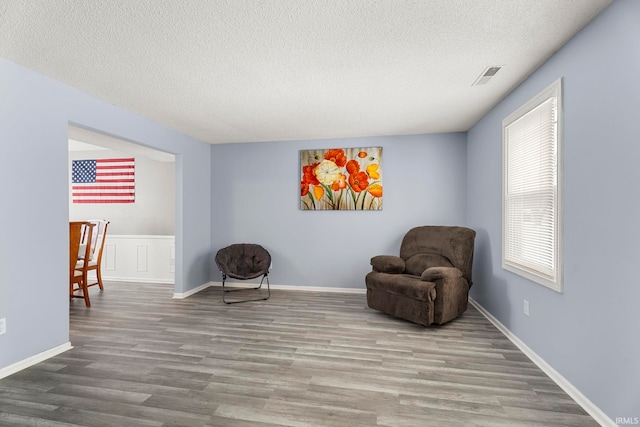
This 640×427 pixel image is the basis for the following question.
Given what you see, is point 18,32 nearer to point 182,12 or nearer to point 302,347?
point 182,12

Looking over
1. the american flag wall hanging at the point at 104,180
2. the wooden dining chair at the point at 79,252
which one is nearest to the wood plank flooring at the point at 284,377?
the wooden dining chair at the point at 79,252

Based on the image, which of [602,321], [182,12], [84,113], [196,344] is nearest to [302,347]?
[196,344]

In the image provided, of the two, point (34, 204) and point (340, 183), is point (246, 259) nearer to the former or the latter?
point (340, 183)

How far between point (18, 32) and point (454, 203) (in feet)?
15.9

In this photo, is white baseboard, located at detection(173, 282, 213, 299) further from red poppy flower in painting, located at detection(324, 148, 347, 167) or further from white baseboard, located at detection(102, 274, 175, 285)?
red poppy flower in painting, located at detection(324, 148, 347, 167)

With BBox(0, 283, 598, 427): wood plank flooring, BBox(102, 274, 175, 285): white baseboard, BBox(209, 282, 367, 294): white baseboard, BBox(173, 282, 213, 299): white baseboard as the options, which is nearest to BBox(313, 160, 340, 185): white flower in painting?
BBox(209, 282, 367, 294): white baseboard

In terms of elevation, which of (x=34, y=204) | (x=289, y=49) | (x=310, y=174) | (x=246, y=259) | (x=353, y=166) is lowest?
(x=246, y=259)

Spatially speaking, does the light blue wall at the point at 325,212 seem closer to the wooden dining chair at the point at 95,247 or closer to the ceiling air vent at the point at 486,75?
the wooden dining chair at the point at 95,247

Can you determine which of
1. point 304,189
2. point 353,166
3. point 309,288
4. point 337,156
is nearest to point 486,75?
point 353,166

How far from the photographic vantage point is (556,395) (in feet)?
6.75

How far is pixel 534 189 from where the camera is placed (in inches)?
102

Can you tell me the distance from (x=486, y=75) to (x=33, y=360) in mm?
4445

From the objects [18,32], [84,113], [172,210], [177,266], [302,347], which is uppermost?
[18,32]

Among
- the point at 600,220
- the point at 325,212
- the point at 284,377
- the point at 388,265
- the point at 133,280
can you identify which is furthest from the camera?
the point at 133,280
